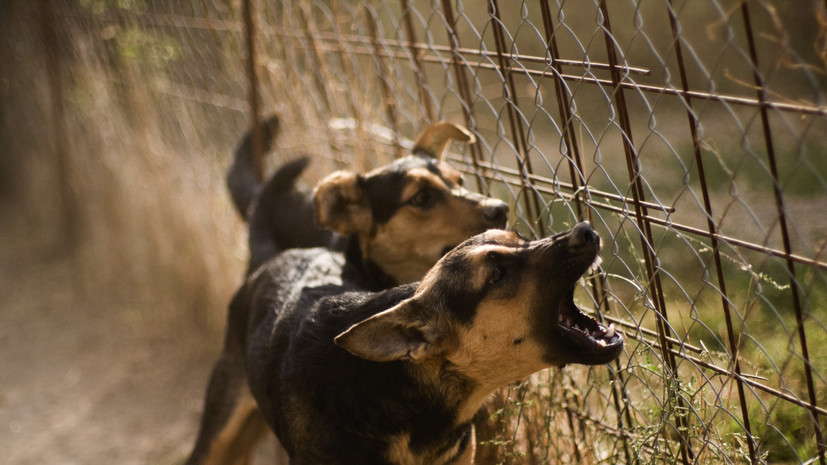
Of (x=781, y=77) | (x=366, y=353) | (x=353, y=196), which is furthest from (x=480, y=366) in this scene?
(x=781, y=77)

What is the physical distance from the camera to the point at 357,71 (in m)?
4.79

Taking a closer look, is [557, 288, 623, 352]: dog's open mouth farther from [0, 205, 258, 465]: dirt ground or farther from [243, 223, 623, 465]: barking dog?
[0, 205, 258, 465]: dirt ground

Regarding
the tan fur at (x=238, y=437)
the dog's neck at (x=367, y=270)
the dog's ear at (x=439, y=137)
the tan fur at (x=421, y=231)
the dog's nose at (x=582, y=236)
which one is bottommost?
the tan fur at (x=238, y=437)

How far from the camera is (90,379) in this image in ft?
20.2

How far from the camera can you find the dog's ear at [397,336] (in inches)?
100

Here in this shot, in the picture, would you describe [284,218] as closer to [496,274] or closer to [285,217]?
[285,217]

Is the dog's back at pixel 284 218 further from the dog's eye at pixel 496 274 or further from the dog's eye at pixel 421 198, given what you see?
the dog's eye at pixel 496 274

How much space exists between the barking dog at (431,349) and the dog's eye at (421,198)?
2.42 ft

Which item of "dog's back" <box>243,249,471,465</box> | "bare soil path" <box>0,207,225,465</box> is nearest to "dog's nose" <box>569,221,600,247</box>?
"dog's back" <box>243,249,471,465</box>

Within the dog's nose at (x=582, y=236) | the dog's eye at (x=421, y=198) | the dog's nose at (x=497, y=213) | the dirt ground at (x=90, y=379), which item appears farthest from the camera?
the dirt ground at (x=90, y=379)

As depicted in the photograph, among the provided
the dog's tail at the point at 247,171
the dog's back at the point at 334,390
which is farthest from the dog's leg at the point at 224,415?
the dog's tail at the point at 247,171

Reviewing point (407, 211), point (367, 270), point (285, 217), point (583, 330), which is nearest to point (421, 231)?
point (407, 211)

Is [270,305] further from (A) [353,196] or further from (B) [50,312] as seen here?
(B) [50,312]

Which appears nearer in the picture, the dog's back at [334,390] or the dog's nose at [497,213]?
the dog's back at [334,390]
